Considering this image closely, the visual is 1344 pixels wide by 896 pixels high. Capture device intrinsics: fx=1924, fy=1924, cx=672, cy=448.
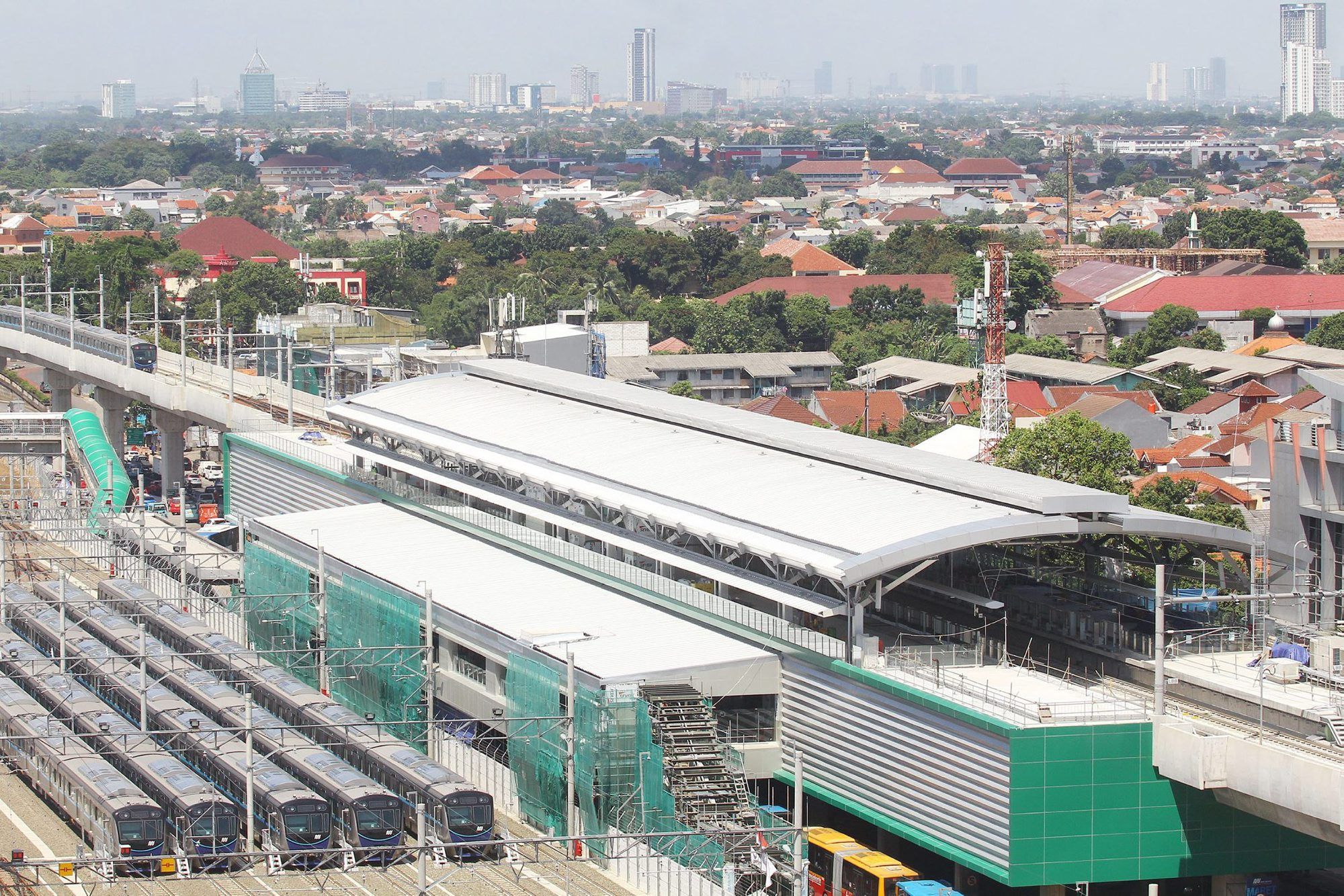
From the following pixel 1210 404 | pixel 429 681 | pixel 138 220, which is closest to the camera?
pixel 429 681

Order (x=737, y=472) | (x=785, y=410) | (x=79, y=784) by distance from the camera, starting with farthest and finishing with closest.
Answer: (x=785, y=410) → (x=737, y=472) → (x=79, y=784)

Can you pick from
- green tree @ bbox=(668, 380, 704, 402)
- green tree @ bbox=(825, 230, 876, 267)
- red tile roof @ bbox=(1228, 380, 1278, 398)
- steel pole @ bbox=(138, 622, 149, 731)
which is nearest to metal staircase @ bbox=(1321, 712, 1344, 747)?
steel pole @ bbox=(138, 622, 149, 731)

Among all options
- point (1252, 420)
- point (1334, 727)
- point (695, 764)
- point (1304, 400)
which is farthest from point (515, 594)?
point (1304, 400)

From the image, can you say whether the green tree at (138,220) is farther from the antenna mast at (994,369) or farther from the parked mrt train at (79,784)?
the parked mrt train at (79,784)

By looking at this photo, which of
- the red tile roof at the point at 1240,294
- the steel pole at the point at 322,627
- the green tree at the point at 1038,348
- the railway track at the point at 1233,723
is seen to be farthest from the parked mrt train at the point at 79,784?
the red tile roof at the point at 1240,294

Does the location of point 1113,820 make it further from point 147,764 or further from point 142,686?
point 142,686

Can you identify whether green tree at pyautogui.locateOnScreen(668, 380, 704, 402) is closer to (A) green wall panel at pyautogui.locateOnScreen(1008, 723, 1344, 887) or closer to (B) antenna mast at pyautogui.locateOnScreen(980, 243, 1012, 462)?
(B) antenna mast at pyautogui.locateOnScreen(980, 243, 1012, 462)

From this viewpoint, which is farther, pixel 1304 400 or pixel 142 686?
pixel 1304 400
